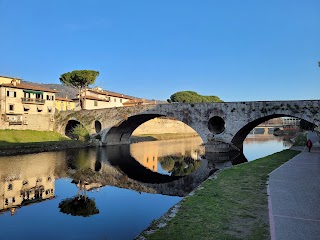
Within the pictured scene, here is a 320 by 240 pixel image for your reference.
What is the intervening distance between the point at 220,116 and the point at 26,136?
118ft

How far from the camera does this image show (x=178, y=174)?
27.2 meters

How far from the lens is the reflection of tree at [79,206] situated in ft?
49.4

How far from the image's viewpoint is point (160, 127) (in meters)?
88.8

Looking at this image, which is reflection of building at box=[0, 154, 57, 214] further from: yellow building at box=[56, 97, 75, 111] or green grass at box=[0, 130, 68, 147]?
yellow building at box=[56, 97, 75, 111]

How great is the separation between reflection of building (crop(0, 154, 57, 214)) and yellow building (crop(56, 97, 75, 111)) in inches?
1887

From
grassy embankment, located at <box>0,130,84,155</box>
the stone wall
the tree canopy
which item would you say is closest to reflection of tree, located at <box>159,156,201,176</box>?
grassy embankment, located at <box>0,130,84,155</box>

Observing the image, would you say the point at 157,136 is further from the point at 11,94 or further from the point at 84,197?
the point at 84,197

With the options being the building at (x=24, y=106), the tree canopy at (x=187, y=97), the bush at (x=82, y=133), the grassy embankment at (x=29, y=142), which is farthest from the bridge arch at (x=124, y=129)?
the tree canopy at (x=187, y=97)

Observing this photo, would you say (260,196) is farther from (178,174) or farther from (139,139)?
(139,139)

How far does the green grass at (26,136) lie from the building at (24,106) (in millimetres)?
2569

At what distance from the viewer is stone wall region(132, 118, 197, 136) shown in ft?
268

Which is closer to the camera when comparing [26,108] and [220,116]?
[220,116]

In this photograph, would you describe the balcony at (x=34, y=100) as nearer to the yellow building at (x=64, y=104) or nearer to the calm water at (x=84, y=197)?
the yellow building at (x=64, y=104)

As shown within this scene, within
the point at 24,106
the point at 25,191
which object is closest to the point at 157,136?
the point at 24,106
